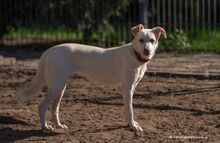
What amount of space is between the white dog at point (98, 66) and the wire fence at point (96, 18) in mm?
8641

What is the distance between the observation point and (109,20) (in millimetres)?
17969

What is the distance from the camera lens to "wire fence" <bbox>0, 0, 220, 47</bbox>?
17.4 metres

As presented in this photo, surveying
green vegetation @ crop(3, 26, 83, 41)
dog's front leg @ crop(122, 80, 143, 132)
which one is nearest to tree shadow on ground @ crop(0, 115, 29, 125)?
dog's front leg @ crop(122, 80, 143, 132)

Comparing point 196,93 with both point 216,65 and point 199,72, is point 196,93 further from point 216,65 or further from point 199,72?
point 216,65

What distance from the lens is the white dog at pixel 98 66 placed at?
8344mm

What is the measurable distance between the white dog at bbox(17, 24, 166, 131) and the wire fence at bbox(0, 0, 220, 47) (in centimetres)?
864

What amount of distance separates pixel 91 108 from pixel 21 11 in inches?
356

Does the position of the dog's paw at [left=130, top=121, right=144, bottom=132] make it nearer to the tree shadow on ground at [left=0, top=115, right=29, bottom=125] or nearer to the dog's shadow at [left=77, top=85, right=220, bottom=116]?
the dog's shadow at [left=77, top=85, right=220, bottom=116]

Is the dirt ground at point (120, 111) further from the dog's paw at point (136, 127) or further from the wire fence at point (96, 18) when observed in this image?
the wire fence at point (96, 18)

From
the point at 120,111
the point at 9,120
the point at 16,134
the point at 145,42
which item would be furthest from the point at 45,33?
the point at 145,42

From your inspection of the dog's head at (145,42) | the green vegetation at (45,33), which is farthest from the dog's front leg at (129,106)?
the green vegetation at (45,33)

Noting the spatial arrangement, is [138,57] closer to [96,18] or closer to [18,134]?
[18,134]

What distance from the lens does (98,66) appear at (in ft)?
27.9

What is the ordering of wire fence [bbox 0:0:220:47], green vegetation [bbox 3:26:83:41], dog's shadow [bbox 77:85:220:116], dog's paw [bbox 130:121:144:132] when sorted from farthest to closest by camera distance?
green vegetation [bbox 3:26:83:41], wire fence [bbox 0:0:220:47], dog's shadow [bbox 77:85:220:116], dog's paw [bbox 130:121:144:132]
